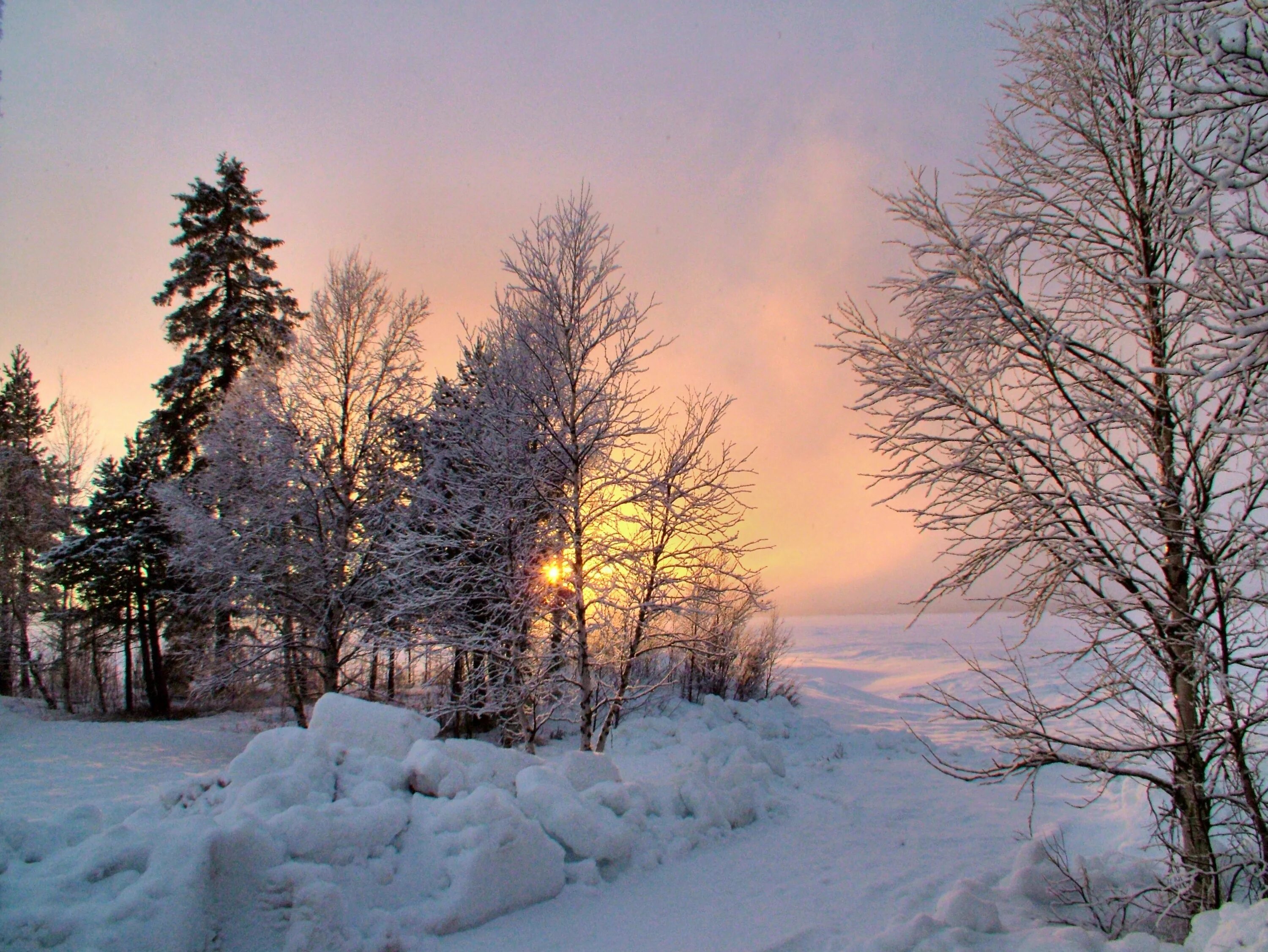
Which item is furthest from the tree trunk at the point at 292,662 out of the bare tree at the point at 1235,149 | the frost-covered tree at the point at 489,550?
the bare tree at the point at 1235,149

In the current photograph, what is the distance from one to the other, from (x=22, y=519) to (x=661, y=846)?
2599cm

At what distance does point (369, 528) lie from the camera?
1333 centimetres

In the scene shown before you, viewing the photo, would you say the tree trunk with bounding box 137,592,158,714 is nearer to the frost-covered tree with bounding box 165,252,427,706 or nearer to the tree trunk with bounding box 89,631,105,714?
the tree trunk with bounding box 89,631,105,714

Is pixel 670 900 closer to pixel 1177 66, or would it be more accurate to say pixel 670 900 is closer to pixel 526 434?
pixel 526 434

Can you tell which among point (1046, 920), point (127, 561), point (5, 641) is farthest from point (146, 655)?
point (1046, 920)

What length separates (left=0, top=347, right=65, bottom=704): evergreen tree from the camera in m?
19.5

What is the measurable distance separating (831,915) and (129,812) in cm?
529

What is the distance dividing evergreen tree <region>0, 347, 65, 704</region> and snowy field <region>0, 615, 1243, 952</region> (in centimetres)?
1144

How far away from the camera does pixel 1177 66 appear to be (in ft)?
16.5

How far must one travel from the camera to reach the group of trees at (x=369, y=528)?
8.71 metres

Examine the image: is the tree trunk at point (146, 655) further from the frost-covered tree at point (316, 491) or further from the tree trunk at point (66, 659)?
the frost-covered tree at point (316, 491)

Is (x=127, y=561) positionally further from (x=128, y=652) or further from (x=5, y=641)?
(x=5, y=641)

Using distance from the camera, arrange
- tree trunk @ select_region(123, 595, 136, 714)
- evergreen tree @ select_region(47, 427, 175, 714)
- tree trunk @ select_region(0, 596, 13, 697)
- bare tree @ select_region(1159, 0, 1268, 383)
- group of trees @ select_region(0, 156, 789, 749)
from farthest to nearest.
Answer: tree trunk @ select_region(0, 596, 13, 697), tree trunk @ select_region(123, 595, 136, 714), evergreen tree @ select_region(47, 427, 175, 714), group of trees @ select_region(0, 156, 789, 749), bare tree @ select_region(1159, 0, 1268, 383)

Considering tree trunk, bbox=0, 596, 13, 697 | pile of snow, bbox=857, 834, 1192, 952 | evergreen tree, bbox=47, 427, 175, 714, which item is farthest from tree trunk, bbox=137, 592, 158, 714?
pile of snow, bbox=857, 834, 1192, 952
